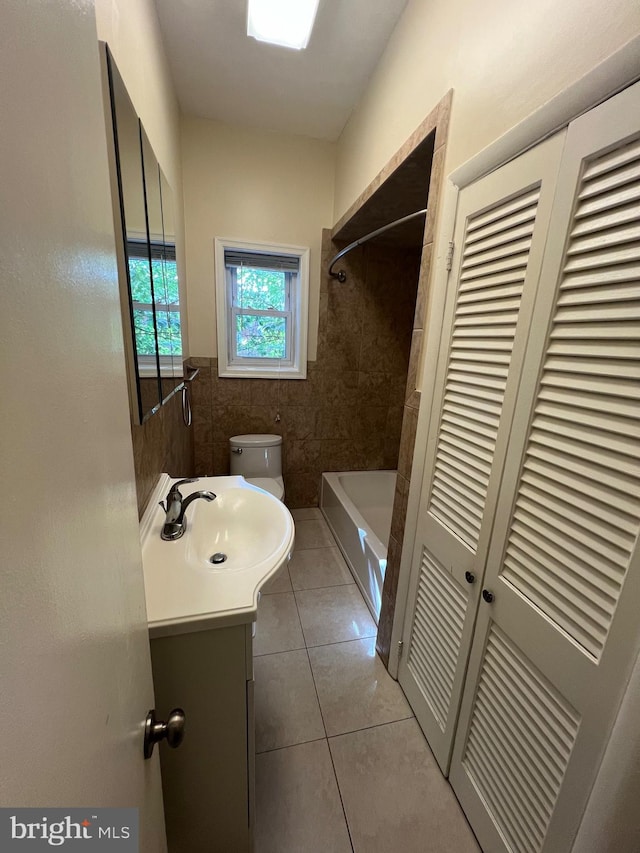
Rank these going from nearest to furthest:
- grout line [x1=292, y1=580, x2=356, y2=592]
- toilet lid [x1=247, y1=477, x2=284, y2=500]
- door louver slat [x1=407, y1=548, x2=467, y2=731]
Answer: door louver slat [x1=407, y1=548, x2=467, y2=731] → grout line [x1=292, y1=580, x2=356, y2=592] → toilet lid [x1=247, y1=477, x2=284, y2=500]

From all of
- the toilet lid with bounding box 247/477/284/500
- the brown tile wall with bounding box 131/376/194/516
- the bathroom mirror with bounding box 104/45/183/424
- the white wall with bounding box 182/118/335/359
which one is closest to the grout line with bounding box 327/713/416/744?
the brown tile wall with bounding box 131/376/194/516

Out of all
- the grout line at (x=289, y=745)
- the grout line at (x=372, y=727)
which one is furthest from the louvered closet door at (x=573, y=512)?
the grout line at (x=289, y=745)

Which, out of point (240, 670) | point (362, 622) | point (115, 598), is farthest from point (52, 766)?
point (362, 622)

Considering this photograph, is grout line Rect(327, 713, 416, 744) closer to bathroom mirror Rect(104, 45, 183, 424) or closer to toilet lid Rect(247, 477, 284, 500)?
toilet lid Rect(247, 477, 284, 500)

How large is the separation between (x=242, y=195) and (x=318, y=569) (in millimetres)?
2491

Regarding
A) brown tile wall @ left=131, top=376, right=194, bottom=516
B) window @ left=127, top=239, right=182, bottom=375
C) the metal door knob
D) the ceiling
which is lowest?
the metal door knob

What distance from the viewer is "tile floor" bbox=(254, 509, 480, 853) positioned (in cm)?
104

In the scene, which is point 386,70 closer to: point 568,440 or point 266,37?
point 266,37

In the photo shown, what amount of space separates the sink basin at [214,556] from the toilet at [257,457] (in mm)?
939

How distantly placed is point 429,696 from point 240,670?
0.85 metres

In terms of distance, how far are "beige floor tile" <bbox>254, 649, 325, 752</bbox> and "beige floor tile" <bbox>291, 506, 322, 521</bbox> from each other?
3.86ft

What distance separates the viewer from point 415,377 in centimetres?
130

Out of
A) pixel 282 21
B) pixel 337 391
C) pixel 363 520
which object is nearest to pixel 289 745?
pixel 363 520

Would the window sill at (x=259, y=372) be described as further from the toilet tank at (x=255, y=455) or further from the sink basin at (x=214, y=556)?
the sink basin at (x=214, y=556)
